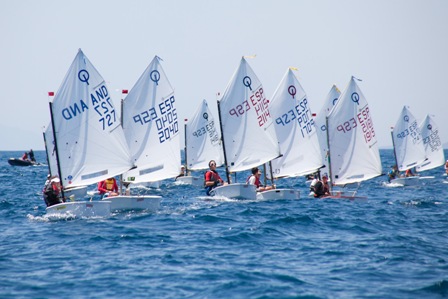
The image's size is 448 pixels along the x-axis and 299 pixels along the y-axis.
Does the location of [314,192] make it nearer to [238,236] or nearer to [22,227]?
[238,236]

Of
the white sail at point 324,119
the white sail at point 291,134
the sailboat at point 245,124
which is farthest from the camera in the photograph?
the white sail at point 324,119

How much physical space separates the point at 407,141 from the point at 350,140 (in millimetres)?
15995

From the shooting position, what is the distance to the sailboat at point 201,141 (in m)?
44.9

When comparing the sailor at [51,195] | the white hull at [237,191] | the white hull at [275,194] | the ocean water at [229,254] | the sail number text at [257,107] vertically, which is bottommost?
the ocean water at [229,254]

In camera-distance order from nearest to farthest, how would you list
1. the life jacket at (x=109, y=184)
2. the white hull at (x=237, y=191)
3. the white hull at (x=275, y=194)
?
the life jacket at (x=109, y=184)
the white hull at (x=237, y=191)
the white hull at (x=275, y=194)

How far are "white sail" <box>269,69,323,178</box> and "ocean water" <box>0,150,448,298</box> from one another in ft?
23.4

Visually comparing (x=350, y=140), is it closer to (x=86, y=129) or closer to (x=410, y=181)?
(x=410, y=181)

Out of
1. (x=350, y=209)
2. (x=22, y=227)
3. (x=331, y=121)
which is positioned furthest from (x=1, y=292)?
(x=331, y=121)

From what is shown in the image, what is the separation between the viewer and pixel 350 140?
95.2ft

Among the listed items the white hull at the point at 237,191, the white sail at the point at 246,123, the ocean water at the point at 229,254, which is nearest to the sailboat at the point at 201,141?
the white sail at the point at 246,123

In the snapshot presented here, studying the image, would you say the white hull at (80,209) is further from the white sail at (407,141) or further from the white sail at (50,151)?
the white sail at (407,141)

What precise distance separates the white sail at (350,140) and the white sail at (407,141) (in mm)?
13631

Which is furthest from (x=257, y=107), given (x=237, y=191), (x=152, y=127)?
(x=152, y=127)

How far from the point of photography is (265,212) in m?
22.2
